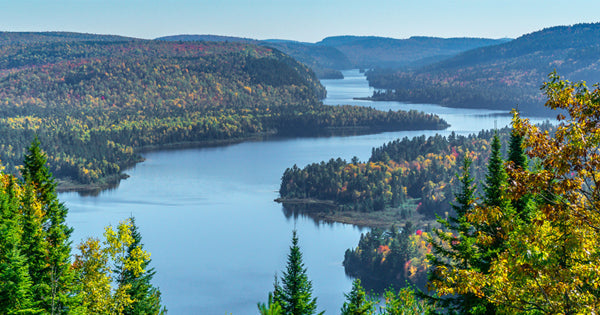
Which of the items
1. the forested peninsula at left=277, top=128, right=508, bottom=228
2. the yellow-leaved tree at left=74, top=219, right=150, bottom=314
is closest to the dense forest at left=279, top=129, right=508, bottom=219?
the forested peninsula at left=277, top=128, right=508, bottom=228

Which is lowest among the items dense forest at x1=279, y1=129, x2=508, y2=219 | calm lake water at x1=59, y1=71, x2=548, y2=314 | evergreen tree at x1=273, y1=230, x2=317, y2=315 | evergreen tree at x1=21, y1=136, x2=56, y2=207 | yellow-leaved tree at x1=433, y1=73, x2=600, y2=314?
calm lake water at x1=59, y1=71, x2=548, y2=314

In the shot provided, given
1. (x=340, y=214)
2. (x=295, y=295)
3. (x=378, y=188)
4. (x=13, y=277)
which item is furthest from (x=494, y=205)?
(x=378, y=188)

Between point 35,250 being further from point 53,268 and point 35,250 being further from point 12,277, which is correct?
point 12,277

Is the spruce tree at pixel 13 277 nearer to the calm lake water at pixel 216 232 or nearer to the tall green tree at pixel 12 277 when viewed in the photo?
the tall green tree at pixel 12 277

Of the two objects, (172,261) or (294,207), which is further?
(294,207)

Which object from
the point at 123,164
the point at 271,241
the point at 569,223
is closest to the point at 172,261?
the point at 271,241

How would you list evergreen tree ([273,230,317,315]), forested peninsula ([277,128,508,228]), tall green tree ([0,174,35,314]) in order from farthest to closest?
forested peninsula ([277,128,508,228]), evergreen tree ([273,230,317,315]), tall green tree ([0,174,35,314])

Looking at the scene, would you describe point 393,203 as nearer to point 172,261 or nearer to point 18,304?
point 172,261

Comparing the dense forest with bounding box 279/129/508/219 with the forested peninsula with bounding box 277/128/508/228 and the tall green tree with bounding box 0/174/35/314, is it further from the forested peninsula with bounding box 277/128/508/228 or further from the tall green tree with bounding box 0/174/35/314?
the tall green tree with bounding box 0/174/35/314
